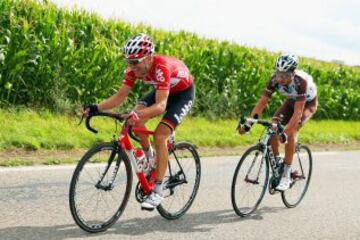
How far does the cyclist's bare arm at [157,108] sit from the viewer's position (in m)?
5.97

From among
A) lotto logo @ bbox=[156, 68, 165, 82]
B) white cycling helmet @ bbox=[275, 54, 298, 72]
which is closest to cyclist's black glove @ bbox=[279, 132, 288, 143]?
white cycling helmet @ bbox=[275, 54, 298, 72]

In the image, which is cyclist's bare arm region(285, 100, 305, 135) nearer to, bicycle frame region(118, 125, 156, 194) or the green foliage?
bicycle frame region(118, 125, 156, 194)

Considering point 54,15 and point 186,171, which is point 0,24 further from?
point 186,171

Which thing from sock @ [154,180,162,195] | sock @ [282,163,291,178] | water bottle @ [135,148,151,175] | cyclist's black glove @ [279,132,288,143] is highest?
cyclist's black glove @ [279,132,288,143]

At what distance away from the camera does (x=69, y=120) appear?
40.1ft

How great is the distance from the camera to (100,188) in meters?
6.05

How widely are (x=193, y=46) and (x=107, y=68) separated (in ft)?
14.0

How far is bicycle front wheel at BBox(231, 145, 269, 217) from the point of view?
736 centimetres

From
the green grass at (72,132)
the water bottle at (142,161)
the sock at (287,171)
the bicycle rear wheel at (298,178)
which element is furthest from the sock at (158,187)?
the green grass at (72,132)

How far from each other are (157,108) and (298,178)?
10.8 feet

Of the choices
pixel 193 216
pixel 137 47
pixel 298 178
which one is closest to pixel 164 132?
pixel 137 47

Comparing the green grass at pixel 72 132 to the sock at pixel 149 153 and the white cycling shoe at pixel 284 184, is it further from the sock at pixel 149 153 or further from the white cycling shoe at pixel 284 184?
the white cycling shoe at pixel 284 184

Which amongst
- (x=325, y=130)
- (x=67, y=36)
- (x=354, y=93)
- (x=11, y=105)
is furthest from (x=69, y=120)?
(x=354, y=93)

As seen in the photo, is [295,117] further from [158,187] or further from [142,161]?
[142,161]
